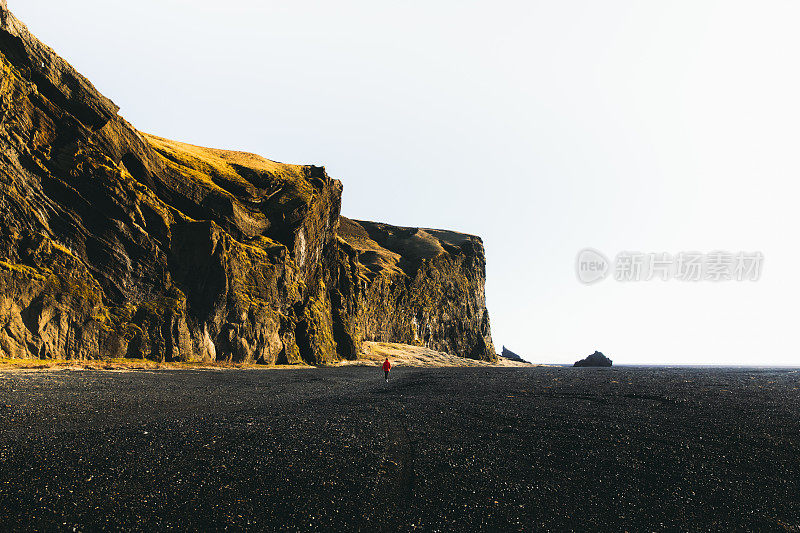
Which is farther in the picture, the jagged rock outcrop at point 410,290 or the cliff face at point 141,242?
the jagged rock outcrop at point 410,290

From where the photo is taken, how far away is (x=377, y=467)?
11852 millimetres

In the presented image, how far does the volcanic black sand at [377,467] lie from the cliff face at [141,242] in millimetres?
20206

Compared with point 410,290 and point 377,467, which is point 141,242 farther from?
point 410,290

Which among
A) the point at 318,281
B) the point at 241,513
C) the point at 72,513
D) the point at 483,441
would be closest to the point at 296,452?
the point at 241,513

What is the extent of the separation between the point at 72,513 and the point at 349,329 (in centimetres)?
6683

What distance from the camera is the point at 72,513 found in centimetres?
836

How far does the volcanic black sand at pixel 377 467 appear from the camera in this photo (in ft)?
29.2

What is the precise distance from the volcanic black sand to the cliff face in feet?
66.3

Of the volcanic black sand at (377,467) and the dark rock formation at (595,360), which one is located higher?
the volcanic black sand at (377,467)

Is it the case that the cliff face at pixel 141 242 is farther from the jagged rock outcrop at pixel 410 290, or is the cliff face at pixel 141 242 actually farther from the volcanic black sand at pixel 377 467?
the volcanic black sand at pixel 377 467

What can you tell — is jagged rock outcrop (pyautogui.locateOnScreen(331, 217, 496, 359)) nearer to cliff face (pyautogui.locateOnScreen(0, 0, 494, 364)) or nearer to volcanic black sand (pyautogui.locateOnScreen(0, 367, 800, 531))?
cliff face (pyautogui.locateOnScreen(0, 0, 494, 364))

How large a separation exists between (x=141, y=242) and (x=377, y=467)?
43.7 meters

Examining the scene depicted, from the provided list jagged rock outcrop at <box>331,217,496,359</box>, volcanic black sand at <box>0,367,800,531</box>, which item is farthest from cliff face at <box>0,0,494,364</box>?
volcanic black sand at <box>0,367,800,531</box>

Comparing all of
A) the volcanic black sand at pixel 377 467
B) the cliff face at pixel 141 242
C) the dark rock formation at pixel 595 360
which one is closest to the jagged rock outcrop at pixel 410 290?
the cliff face at pixel 141 242
